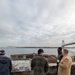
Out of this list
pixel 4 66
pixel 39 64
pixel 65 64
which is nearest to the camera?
pixel 4 66

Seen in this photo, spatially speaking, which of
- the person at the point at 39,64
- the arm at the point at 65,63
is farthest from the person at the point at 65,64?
the person at the point at 39,64

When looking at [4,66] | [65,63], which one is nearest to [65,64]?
[65,63]

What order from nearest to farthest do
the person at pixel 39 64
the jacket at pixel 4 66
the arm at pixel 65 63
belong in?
the jacket at pixel 4 66, the person at pixel 39 64, the arm at pixel 65 63

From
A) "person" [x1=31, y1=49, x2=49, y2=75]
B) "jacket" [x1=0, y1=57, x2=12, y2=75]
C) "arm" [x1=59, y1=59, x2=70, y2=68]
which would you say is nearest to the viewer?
"jacket" [x1=0, y1=57, x2=12, y2=75]

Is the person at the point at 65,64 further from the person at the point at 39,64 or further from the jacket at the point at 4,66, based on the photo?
the jacket at the point at 4,66

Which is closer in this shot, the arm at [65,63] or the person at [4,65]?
the person at [4,65]

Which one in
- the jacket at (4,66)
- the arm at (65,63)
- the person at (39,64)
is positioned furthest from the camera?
the arm at (65,63)

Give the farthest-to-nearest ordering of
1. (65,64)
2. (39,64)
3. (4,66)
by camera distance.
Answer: (65,64)
(39,64)
(4,66)

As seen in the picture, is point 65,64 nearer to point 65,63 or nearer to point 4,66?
point 65,63

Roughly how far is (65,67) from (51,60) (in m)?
2.23

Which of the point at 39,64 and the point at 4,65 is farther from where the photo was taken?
the point at 39,64

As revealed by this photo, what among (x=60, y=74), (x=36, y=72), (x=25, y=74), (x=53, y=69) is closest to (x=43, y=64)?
(x=36, y=72)

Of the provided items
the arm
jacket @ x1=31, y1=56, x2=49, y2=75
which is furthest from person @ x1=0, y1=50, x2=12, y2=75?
the arm

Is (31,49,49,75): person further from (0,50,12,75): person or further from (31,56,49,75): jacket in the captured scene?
(0,50,12,75): person
